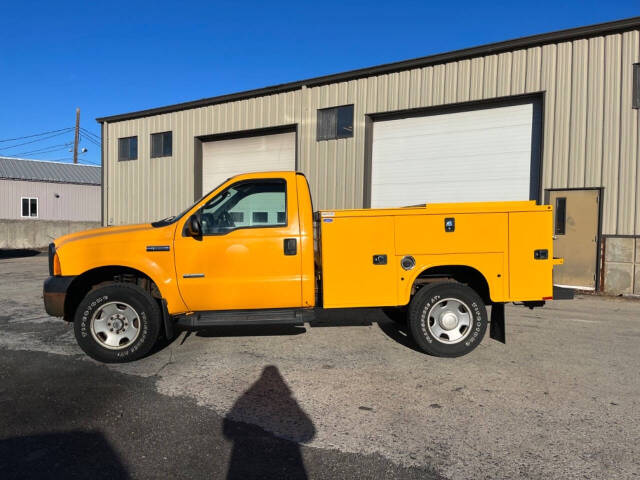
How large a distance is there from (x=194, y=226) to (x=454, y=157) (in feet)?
31.0

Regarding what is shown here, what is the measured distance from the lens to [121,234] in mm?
4664

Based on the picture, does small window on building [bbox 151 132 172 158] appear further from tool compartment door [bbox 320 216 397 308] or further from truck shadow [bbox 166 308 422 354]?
tool compartment door [bbox 320 216 397 308]

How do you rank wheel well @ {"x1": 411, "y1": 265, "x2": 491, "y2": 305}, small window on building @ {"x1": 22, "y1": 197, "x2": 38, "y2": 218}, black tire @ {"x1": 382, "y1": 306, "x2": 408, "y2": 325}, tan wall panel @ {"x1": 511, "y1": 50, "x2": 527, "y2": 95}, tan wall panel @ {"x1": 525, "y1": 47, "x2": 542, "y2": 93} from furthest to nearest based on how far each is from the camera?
small window on building @ {"x1": 22, "y1": 197, "x2": 38, "y2": 218} < tan wall panel @ {"x1": 511, "y1": 50, "x2": 527, "y2": 95} < tan wall panel @ {"x1": 525, "y1": 47, "x2": 542, "y2": 93} < black tire @ {"x1": 382, "y1": 306, "x2": 408, "y2": 325} < wheel well @ {"x1": 411, "y1": 265, "x2": 491, "y2": 305}

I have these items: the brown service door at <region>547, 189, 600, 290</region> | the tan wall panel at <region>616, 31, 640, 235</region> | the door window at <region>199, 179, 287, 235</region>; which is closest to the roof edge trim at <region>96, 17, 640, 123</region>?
the tan wall panel at <region>616, 31, 640, 235</region>

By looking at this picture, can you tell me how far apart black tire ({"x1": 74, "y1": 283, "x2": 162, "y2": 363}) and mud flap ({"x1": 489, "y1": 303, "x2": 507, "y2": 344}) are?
13.0 ft

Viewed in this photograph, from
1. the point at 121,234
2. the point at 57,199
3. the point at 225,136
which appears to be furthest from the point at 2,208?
the point at 121,234

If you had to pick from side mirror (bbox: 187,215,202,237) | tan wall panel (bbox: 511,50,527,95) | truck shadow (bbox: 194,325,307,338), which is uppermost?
tan wall panel (bbox: 511,50,527,95)

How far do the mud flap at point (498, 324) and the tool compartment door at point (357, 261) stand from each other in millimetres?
1345

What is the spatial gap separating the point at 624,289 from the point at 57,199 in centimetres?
3598

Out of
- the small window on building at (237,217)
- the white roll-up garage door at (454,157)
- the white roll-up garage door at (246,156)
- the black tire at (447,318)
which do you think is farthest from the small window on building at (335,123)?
the black tire at (447,318)

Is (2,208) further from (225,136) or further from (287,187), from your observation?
(287,187)

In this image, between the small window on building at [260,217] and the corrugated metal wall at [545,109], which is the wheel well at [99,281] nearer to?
the small window on building at [260,217]

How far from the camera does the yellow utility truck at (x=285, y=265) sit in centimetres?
462

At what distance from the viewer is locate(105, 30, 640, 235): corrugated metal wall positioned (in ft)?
32.7
